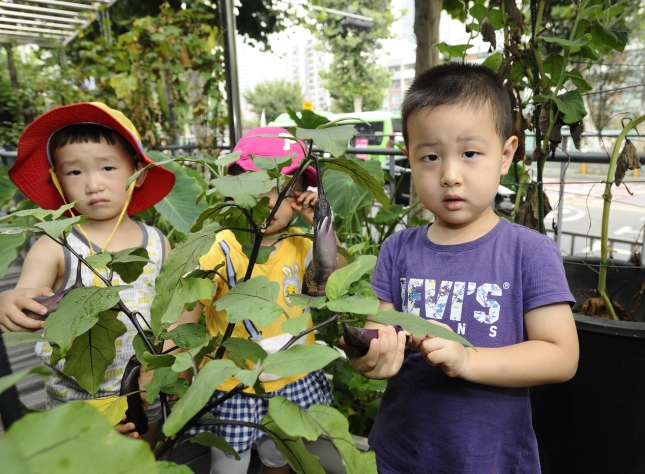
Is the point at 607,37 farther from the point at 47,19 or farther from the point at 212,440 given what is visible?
the point at 47,19

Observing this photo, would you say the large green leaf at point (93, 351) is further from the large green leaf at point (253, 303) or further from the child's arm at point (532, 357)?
the child's arm at point (532, 357)

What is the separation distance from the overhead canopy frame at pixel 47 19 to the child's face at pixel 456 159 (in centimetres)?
449

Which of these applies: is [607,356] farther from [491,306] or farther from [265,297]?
[265,297]

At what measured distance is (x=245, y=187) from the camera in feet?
1.33

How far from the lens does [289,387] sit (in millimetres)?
1097

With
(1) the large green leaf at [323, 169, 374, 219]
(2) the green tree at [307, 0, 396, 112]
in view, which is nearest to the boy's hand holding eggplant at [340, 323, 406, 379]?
(1) the large green leaf at [323, 169, 374, 219]

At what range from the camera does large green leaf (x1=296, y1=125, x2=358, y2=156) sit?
0.39m

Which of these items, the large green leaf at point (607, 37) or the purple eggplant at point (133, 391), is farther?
the large green leaf at point (607, 37)

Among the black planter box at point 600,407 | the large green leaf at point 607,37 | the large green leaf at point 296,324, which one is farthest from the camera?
the large green leaf at point 607,37

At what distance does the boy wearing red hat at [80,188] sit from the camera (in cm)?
100

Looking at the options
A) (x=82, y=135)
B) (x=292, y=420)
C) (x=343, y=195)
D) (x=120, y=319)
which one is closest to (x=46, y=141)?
(x=82, y=135)

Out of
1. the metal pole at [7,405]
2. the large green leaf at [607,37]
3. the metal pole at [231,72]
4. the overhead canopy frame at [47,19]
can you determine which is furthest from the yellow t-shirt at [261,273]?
the overhead canopy frame at [47,19]

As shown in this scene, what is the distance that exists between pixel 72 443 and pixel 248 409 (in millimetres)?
902

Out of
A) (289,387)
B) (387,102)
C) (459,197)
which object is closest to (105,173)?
(289,387)
